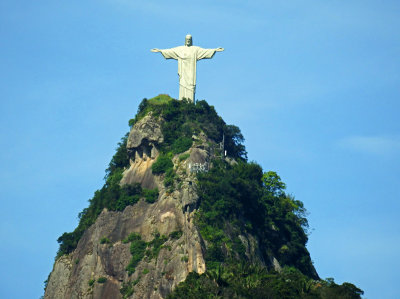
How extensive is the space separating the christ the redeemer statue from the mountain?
4.91 feet

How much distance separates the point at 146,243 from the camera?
9262 cm

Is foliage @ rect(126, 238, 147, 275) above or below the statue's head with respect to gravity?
below

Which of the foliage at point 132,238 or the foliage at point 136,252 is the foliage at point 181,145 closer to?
the foliage at point 132,238

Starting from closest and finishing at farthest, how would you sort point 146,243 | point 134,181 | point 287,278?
1. point 287,278
2. point 146,243
3. point 134,181

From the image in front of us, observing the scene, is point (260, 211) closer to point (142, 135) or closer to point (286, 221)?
point (286, 221)

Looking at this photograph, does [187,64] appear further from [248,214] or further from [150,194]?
[248,214]

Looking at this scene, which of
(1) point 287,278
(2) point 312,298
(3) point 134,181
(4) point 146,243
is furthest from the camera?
(3) point 134,181

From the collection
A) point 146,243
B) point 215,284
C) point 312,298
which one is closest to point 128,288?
point 146,243

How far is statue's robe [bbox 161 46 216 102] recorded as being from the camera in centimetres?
10556

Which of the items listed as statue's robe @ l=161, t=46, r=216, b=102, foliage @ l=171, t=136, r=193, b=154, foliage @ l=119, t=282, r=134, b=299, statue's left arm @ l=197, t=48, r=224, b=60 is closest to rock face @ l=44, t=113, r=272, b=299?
foliage @ l=119, t=282, r=134, b=299

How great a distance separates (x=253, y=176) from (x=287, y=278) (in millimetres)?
17376

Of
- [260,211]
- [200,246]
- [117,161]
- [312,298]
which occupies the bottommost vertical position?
[312,298]

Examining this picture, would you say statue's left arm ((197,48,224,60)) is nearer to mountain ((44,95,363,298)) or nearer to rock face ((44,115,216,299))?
mountain ((44,95,363,298))

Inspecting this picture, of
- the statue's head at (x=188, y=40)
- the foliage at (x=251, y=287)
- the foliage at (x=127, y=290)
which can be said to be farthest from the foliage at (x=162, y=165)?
the foliage at (x=251, y=287)
